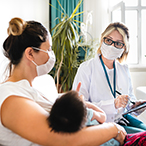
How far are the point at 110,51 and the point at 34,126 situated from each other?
1233 mm

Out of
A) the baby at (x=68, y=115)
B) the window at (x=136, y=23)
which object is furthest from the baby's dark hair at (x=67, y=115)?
the window at (x=136, y=23)

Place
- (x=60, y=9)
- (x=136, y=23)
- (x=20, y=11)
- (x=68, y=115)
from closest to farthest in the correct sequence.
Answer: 1. (x=68, y=115)
2. (x=20, y=11)
3. (x=60, y=9)
4. (x=136, y=23)

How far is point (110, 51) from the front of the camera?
5.83 ft

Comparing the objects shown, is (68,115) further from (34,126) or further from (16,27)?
(16,27)

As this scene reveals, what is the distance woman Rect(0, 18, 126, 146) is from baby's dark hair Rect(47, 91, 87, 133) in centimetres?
3

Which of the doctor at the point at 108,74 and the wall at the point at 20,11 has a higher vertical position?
the wall at the point at 20,11

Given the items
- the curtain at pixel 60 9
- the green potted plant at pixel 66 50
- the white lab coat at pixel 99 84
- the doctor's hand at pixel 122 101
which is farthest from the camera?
the curtain at pixel 60 9

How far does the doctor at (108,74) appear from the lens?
169 cm

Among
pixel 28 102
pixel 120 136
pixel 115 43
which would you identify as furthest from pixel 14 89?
pixel 115 43

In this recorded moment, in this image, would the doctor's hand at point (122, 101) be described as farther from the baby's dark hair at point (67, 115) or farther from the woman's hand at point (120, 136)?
the baby's dark hair at point (67, 115)

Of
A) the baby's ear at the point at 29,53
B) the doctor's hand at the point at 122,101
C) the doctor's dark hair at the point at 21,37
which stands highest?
the doctor's dark hair at the point at 21,37

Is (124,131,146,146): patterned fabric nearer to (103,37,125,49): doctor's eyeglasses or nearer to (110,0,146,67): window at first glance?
(103,37,125,49): doctor's eyeglasses

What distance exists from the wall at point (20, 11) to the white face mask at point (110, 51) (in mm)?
955

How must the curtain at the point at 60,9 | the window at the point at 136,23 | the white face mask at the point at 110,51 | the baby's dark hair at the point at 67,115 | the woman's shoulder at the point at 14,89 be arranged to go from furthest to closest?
the window at the point at 136,23, the curtain at the point at 60,9, the white face mask at the point at 110,51, the woman's shoulder at the point at 14,89, the baby's dark hair at the point at 67,115
